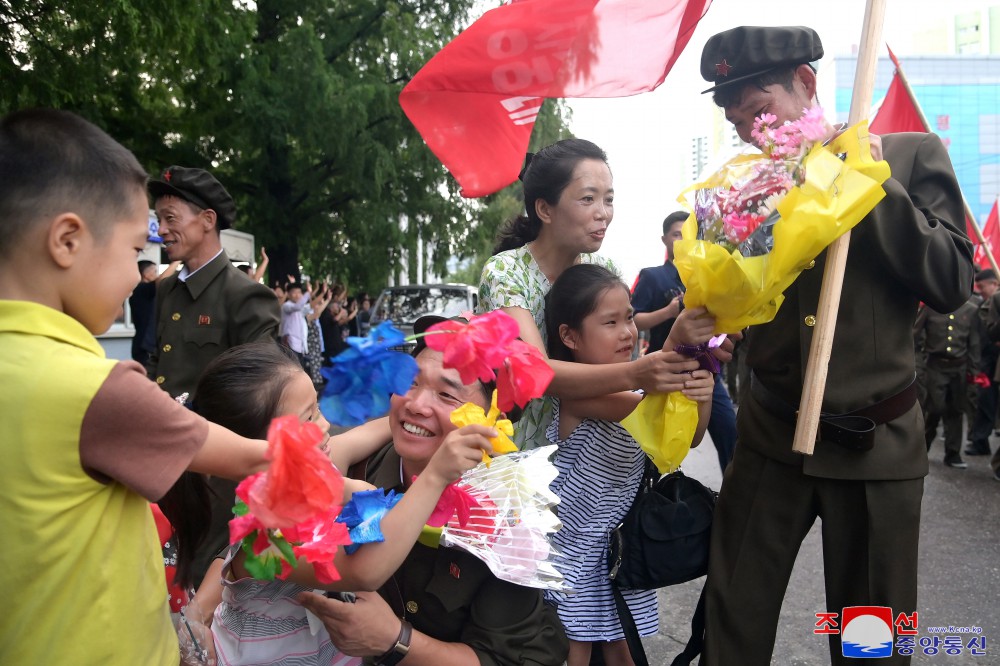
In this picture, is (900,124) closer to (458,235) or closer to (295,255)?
(458,235)

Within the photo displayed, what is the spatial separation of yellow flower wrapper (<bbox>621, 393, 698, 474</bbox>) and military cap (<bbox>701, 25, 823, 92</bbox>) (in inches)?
34.2

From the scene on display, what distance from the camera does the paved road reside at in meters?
3.55

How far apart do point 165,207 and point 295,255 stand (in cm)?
1327

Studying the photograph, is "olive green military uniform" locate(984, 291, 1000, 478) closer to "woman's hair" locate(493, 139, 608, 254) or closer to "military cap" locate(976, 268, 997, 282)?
"military cap" locate(976, 268, 997, 282)

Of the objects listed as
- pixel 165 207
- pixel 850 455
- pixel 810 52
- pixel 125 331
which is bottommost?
pixel 125 331

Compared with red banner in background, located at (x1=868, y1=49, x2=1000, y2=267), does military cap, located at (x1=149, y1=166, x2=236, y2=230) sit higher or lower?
lower

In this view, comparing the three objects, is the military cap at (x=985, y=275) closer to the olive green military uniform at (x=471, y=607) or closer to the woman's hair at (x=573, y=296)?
the woman's hair at (x=573, y=296)

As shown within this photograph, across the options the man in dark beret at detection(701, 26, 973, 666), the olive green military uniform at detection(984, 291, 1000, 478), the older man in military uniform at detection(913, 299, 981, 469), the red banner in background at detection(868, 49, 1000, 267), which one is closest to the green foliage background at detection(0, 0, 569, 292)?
the red banner in background at detection(868, 49, 1000, 267)

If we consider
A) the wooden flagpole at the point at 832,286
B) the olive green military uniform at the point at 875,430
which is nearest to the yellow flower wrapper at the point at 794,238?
the wooden flagpole at the point at 832,286

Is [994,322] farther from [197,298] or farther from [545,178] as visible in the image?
[197,298]

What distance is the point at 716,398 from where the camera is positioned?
504 cm

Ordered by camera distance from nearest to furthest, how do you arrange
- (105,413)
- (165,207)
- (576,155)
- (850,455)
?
(105,413) → (850,455) → (576,155) → (165,207)

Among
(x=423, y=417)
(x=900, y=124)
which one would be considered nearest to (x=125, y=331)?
(x=900, y=124)

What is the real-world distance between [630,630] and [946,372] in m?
6.68
